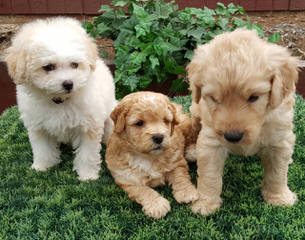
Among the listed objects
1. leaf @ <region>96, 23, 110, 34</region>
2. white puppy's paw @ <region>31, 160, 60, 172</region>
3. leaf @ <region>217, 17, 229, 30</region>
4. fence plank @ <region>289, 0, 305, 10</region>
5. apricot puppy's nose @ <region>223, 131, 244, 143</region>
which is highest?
fence plank @ <region>289, 0, 305, 10</region>

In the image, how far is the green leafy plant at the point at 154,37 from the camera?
6422 mm

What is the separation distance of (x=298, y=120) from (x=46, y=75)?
3.94 m

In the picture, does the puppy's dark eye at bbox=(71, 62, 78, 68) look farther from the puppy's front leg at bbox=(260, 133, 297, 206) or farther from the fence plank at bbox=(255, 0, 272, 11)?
the fence plank at bbox=(255, 0, 272, 11)

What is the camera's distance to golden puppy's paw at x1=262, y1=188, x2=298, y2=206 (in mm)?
3680

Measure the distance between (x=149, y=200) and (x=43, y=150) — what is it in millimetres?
1768

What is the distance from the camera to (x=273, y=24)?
868 centimetres

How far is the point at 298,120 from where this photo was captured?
5.50 meters

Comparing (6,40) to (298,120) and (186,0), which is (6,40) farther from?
(298,120)

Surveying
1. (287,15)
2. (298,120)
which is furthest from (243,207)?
(287,15)

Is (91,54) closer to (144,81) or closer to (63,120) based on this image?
(63,120)

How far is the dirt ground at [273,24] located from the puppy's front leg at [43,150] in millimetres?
4226

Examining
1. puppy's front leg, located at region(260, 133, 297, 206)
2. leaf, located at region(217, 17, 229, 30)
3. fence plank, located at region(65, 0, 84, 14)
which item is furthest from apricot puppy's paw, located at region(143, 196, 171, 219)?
fence plank, located at region(65, 0, 84, 14)

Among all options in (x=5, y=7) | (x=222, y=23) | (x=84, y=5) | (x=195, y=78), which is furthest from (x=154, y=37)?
(x=5, y=7)

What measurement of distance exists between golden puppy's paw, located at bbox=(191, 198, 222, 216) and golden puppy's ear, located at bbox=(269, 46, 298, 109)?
1283 millimetres
